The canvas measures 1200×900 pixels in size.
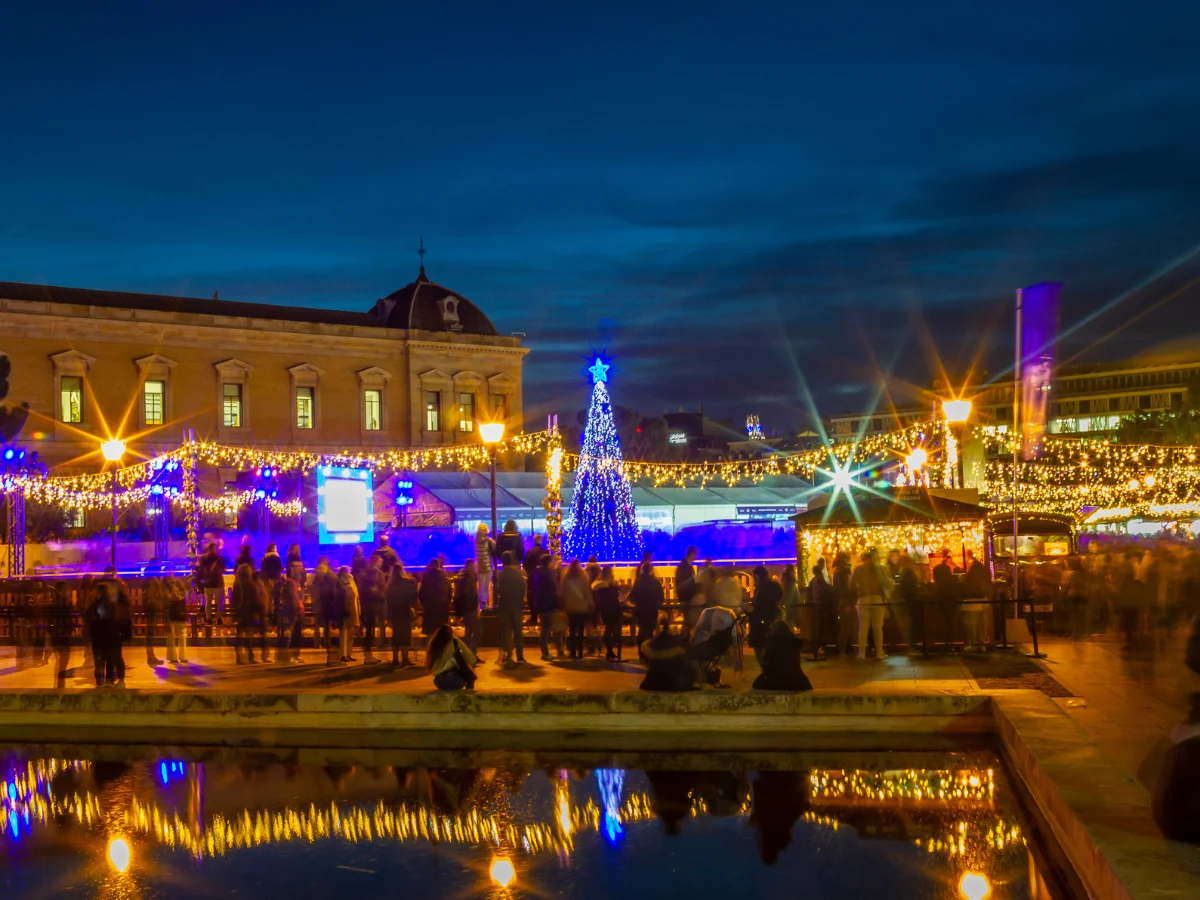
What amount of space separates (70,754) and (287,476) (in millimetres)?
37908

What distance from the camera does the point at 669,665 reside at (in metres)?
13.8

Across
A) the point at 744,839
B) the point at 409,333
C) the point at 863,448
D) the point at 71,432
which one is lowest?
the point at 744,839

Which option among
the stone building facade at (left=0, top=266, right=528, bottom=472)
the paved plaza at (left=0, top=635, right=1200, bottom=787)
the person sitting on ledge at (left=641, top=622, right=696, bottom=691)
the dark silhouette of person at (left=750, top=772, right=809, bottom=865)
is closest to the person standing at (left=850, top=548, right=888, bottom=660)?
the paved plaza at (left=0, top=635, right=1200, bottom=787)

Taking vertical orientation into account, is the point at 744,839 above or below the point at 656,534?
below

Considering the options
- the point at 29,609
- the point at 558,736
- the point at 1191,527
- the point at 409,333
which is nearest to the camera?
the point at 558,736

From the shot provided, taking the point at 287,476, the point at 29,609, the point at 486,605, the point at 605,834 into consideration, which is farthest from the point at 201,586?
the point at 287,476

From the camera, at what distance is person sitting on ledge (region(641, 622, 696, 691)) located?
45.3ft

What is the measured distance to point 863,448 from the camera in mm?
29953

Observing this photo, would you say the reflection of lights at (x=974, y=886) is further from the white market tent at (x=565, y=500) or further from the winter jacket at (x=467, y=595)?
the white market tent at (x=565, y=500)

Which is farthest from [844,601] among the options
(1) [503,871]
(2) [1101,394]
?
(2) [1101,394]

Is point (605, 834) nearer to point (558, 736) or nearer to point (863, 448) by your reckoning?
point (558, 736)

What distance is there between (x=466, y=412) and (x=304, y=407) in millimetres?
9147

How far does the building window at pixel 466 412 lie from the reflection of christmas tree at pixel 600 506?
4479cm

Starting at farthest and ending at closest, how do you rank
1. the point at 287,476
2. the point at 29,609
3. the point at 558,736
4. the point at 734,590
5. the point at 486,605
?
1. the point at 287,476
2. the point at 486,605
3. the point at 29,609
4. the point at 734,590
5. the point at 558,736
